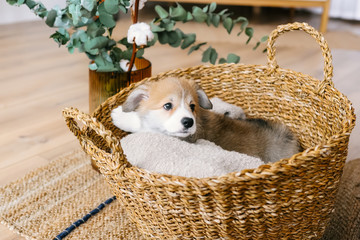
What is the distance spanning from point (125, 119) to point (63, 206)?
0.34 metres

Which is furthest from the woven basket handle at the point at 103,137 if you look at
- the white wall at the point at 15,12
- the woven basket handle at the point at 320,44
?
the white wall at the point at 15,12

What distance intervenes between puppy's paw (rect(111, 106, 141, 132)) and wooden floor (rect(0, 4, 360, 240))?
1.41ft

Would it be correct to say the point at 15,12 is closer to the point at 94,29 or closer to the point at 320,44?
the point at 94,29

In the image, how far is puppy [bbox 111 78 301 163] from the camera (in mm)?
1134

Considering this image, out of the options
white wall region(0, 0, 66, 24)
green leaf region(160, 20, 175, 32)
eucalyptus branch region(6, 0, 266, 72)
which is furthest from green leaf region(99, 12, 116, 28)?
white wall region(0, 0, 66, 24)

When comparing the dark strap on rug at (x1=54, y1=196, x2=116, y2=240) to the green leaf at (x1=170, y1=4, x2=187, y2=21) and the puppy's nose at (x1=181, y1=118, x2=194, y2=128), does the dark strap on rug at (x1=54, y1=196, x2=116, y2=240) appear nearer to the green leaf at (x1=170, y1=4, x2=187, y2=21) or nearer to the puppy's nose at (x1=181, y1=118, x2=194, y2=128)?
the puppy's nose at (x1=181, y1=118, x2=194, y2=128)

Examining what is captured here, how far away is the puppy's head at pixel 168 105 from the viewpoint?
3.64 feet

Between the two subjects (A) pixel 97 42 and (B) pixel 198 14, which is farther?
(B) pixel 198 14

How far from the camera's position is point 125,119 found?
124 cm

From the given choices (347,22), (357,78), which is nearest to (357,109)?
(357,78)

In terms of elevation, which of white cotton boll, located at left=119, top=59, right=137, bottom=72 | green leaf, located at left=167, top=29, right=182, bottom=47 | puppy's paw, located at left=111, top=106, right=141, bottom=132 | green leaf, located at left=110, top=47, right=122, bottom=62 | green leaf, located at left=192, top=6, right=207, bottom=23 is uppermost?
green leaf, located at left=192, top=6, right=207, bottom=23

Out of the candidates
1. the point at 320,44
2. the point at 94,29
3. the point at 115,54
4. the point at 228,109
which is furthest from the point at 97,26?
the point at 320,44

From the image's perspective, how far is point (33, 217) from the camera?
1.24 meters

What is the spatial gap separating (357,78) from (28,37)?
245 centimetres
